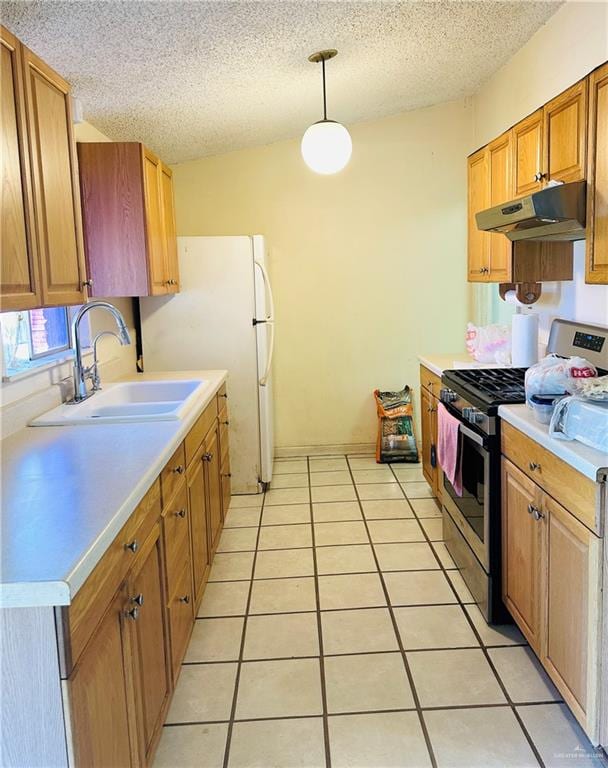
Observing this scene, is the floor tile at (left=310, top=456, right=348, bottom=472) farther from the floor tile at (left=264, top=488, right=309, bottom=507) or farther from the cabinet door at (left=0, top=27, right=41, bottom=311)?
the cabinet door at (left=0, top=27, right=41, bottom=311)

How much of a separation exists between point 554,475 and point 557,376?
359 mm

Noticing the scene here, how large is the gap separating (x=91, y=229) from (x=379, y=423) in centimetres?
260

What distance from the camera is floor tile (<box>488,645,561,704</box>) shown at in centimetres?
204

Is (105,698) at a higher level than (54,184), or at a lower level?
lower

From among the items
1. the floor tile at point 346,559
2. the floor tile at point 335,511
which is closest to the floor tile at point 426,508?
the floor tile at point 335,511

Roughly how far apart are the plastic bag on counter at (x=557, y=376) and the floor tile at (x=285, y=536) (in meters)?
1.64

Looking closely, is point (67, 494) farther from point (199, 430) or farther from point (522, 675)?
point (522, 675)

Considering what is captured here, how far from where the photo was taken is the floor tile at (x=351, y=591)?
2.66 meters

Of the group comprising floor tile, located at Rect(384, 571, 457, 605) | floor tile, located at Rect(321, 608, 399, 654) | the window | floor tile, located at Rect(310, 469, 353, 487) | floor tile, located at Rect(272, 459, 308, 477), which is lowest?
floor tile, located at Rect(321, 608, 399, 654)

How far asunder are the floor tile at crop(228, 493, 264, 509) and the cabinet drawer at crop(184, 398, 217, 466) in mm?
938

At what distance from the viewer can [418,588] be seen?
109 inches

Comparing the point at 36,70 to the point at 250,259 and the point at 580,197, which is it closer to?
the point at 580,197

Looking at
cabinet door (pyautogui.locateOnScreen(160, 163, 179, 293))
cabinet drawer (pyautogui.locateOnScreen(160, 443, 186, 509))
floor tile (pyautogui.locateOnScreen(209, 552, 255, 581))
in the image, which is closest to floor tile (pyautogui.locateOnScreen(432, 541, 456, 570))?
floor tile (pyautogui.locateOnScreen(209, 552, 255, 581))

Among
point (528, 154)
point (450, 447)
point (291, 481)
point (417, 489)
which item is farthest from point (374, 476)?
point (528, 154)
